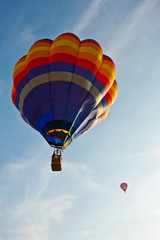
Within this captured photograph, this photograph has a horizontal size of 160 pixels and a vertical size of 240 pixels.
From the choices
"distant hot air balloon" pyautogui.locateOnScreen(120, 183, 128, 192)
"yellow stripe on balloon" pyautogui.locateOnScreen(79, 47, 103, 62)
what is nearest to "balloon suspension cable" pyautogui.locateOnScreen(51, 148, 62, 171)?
"yellow stripe on balloon" pyautogui.locateOnScreen(79, 47, 103, 62)

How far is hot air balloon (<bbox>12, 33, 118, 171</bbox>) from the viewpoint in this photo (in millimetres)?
9547

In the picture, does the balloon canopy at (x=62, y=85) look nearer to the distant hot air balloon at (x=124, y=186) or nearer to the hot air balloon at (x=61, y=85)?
the hot air balloon at (x=61, y=85)

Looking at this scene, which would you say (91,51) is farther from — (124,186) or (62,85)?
(124,186)

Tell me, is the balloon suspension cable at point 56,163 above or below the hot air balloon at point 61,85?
below

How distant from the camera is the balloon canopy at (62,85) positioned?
9.58 meters

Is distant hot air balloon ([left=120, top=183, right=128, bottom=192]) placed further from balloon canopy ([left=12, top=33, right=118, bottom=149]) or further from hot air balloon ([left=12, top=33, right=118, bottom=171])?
balloon canopy ([left=12, top=33, right=118, bottom=149])

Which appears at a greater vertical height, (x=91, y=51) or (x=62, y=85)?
(x=91, y=51)

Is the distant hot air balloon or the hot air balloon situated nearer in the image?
the hot air balloon

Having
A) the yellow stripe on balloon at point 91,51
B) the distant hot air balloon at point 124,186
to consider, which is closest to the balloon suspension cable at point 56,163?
the yellow stripe on balloon at point 91,51

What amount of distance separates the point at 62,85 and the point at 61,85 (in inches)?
1.9

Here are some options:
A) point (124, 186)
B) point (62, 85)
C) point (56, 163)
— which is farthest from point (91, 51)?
point (124, 186)

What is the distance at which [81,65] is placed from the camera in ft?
32.9

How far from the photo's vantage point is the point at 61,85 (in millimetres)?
9734

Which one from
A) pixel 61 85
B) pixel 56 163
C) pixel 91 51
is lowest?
pixel 56 163
